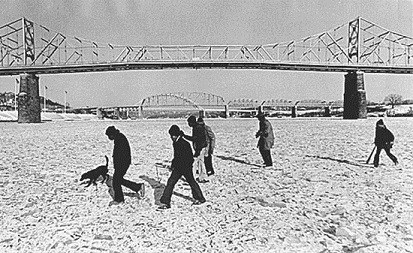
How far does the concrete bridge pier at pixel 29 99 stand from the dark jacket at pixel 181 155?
149ft

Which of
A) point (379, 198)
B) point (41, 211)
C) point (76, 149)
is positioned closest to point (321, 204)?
point (379, 198)

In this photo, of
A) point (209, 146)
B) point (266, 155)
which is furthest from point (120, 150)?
point (266, 155)

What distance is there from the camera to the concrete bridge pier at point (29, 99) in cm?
4631

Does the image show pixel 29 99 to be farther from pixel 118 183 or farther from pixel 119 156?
pixel 119 156

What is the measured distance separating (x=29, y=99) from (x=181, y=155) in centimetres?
4640

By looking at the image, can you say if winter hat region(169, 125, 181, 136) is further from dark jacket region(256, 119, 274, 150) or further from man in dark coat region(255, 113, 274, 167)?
dark jacket region(256, 119, 274, 150)

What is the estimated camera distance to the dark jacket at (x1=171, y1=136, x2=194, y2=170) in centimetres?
698

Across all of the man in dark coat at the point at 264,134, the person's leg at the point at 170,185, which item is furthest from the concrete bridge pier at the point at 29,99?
the person's leg at the point at 170,185

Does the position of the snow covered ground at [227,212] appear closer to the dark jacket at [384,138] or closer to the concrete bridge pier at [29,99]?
the dark jacket at [384,138]

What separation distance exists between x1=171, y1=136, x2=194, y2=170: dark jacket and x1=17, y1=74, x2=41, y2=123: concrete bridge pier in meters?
45.4

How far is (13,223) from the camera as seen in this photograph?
643 centimetres

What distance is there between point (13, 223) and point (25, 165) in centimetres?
651

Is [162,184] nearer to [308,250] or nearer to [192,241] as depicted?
[192,241]

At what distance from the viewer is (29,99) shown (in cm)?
4703
